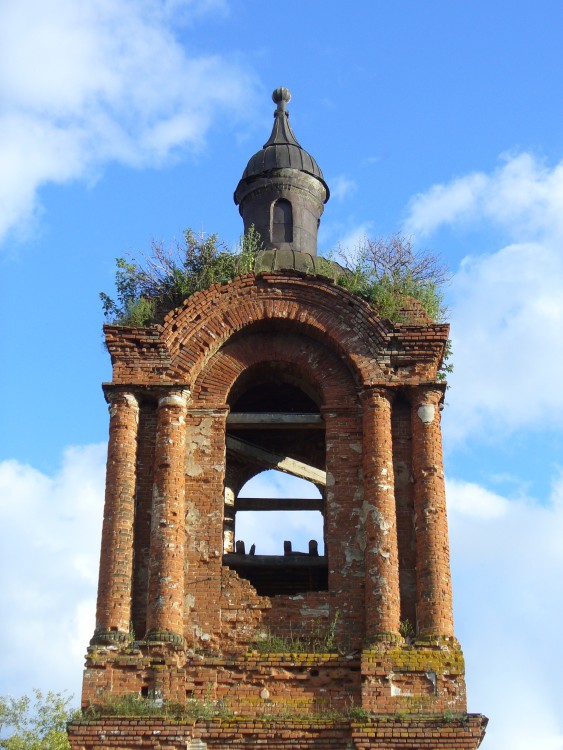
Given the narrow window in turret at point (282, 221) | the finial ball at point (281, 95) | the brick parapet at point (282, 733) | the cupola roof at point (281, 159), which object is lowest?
the brick parapet at point (282, 733)

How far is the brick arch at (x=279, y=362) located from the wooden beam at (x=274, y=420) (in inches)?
8.8

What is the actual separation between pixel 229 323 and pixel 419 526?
2.94m

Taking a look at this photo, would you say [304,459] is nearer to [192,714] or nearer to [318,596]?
[318,596]

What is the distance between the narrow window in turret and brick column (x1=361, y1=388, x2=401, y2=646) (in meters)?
2.91

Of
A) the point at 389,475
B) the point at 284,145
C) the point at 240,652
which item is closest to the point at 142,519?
the point at 240,652

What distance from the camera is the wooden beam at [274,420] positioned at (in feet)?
43.3

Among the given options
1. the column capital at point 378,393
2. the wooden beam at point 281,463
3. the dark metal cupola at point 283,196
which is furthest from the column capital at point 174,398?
the dark metal cupola at point 283,196

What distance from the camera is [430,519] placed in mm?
12117

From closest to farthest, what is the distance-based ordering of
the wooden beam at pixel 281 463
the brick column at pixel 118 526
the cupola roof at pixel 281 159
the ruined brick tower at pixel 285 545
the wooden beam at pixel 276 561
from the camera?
the ruined brick tower at pixel 285 545 → the brick column at pixel 118 526 → the wooden beam at pixel 276 561 → the wooden beam at pixel 281 463 → the cupola roof at pixel 281 159

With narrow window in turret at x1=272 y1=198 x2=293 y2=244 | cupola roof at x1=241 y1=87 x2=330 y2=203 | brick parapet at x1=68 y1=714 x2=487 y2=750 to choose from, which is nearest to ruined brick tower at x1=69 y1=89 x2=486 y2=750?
brick parapet at x1=68 y1=714 x2=487 y2=750

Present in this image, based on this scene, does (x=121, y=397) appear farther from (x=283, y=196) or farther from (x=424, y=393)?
(x=283, y=196)

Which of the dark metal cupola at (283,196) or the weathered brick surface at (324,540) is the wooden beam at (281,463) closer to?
the weathered brick surface at (324,540)

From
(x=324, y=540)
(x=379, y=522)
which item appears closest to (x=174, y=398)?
(x=324, y=540)

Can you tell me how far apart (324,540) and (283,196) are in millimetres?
4315
